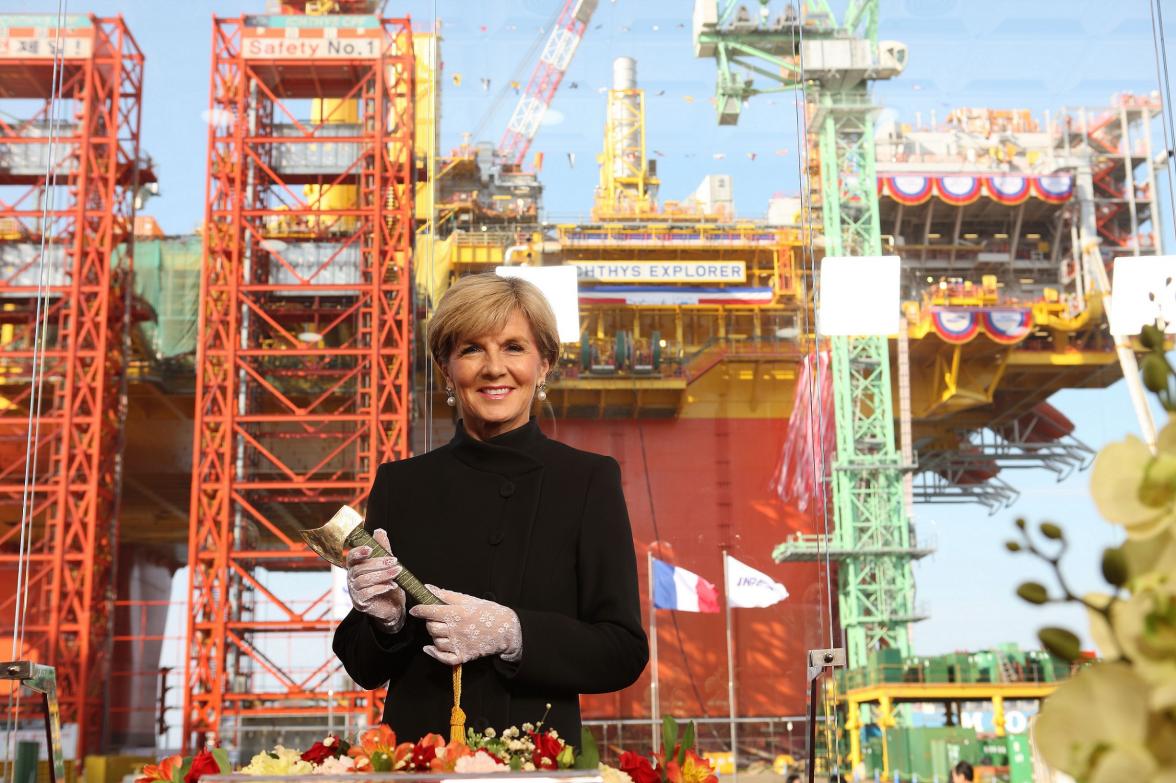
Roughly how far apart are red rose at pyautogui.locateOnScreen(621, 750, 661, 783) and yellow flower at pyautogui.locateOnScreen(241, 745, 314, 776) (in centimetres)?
30

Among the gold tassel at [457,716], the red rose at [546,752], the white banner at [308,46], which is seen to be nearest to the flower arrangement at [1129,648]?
the red rose at [546,752]

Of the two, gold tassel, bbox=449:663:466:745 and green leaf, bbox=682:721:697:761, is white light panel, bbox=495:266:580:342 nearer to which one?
gold tassel, bbox=449:663:466:745

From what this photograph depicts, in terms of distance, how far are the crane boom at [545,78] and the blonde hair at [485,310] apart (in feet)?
23.9

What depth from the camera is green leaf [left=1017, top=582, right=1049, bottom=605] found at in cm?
53

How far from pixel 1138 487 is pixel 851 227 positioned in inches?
387

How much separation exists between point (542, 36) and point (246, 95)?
4542 millimetres

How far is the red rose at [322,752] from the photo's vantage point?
4.23ft

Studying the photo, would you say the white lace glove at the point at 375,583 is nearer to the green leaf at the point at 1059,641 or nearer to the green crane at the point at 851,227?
the green leaf at the point at 1059,641

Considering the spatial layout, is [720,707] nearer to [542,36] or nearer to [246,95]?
[542,36]

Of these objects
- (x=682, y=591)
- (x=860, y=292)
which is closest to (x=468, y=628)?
(x=860, y=292)

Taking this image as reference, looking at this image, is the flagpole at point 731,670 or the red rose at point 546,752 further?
the flagpole at point 731,670

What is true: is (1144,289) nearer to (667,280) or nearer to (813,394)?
(813,394)

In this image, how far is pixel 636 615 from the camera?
5.18 ft

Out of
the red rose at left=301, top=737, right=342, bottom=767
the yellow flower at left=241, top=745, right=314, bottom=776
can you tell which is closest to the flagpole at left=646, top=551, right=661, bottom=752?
the red rose at left=301, top=737, right=342, bottom=767
